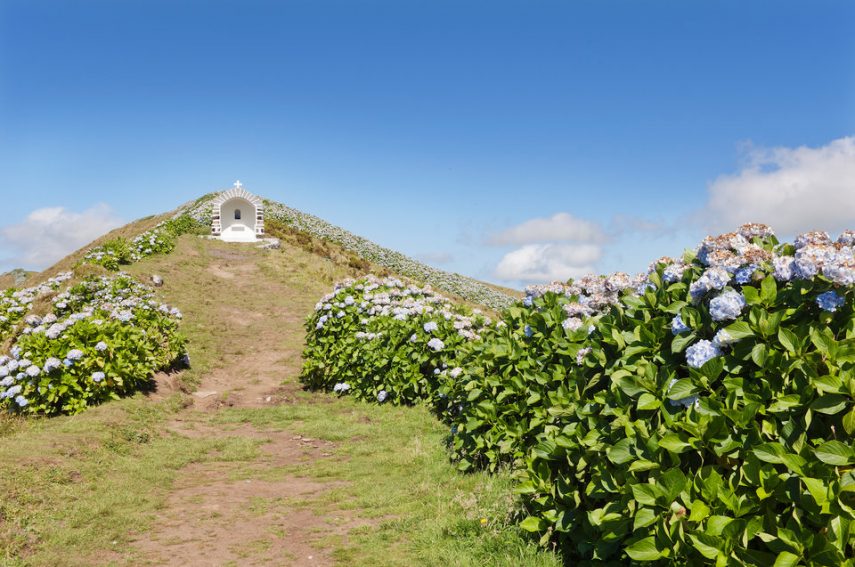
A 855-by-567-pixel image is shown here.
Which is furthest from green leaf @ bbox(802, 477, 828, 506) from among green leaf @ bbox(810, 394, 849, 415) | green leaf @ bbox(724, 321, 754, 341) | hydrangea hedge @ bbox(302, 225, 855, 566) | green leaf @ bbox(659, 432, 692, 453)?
green leaf @ bbox(724, 321, 754, 341)

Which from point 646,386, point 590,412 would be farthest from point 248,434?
point 646,386

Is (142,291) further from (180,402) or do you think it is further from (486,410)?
(486,410)

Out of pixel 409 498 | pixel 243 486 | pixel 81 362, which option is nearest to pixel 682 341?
pixel 409 498

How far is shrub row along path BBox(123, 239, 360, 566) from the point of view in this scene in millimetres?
5348

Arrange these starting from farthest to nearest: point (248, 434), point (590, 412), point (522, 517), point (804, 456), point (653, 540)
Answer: point (248, 434), point (522, 517), point (590, 412), point (653, 540), point (804, 456)

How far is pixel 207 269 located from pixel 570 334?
2311cm

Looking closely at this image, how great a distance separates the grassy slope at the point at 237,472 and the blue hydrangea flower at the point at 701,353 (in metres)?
1.83

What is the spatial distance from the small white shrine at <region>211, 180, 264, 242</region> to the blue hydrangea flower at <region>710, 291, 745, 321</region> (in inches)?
1309

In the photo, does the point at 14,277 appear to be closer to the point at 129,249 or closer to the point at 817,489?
the point at 129,249

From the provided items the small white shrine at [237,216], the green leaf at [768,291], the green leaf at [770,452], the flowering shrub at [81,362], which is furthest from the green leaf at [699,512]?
the small white shrine at [237,216]

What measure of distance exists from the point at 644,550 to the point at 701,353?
3.81ft

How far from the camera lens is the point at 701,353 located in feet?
10.5

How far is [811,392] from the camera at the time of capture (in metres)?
2.77

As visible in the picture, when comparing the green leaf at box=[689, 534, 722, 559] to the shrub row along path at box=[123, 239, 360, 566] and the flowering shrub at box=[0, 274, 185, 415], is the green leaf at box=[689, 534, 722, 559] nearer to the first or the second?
the shrub row along path at box=[123, 239, 360, 566]
